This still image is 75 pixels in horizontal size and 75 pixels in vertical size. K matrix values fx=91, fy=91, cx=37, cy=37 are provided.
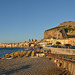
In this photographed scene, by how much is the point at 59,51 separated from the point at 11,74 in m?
13.4

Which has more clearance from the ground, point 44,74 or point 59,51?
point 59,51

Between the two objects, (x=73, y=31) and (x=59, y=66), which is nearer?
(x=59, y=66)

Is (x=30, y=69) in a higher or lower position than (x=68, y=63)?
lower

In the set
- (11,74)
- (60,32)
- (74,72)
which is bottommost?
(11,74)

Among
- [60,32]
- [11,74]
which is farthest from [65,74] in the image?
[60,32]

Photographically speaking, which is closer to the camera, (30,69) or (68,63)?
(68,63)

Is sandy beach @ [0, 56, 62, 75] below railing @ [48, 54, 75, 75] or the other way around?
below

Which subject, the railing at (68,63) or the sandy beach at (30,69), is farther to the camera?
the sandy beach at (30,69)

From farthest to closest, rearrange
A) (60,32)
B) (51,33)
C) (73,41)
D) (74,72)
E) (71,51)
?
(51,33) → (60,32) → (73,41) → (71,51) → (74,72)

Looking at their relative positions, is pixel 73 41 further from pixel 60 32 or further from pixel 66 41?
pixel 60 32

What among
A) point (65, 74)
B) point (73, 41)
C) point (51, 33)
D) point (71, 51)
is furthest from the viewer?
point (51, 33)

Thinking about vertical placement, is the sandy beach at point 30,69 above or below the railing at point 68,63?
below

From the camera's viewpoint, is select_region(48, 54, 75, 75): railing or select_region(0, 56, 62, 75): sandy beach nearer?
select_region(48, 54, 75, 75): railing

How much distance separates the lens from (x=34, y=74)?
10.6 m
